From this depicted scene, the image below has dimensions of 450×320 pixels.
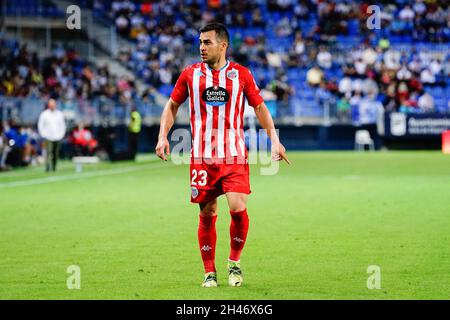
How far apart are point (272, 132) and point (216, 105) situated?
1.86 feet

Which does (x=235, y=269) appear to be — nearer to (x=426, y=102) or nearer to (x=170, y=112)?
(x=170, y=112)

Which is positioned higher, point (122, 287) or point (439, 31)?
point (439, 31)

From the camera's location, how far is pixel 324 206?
17312mm

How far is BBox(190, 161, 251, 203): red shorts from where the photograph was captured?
9094mm

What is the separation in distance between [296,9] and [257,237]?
1405 inches

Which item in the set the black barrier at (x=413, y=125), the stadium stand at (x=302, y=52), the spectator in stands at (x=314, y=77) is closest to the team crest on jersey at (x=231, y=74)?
the stadium stand at (x=302, y=52)

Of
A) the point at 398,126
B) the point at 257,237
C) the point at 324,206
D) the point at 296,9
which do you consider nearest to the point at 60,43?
the point at 296,9

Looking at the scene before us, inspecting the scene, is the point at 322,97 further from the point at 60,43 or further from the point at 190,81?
the point at 190,81

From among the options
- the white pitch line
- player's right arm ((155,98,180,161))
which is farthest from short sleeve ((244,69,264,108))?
the white pitch line

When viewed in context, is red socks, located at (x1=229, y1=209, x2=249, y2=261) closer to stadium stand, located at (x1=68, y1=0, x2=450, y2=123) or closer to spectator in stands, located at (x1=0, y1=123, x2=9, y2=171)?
spectator in stands, located at (x1=0, y1=123, x2=9, y2=171)

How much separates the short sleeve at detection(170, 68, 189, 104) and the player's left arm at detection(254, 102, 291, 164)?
2.24 ft

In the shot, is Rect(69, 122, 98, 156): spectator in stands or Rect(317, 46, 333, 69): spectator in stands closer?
Rect(69, 122, 98, 156): spectator in stands

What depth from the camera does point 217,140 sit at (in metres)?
9.16

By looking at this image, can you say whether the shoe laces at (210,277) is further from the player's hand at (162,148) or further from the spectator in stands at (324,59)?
the spectator in stands at (324,59)
